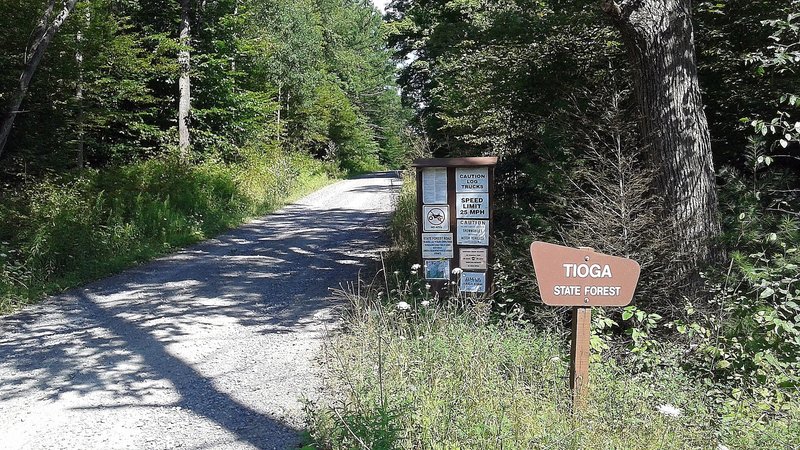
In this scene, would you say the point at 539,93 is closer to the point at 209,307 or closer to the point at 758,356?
the point at 758,356

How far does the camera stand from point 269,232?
1399 centimetres

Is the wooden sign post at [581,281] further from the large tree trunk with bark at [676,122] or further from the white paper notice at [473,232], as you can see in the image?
the white paper notice at [473,232]

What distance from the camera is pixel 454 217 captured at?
6.80 metres

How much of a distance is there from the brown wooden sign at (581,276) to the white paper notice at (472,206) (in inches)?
125

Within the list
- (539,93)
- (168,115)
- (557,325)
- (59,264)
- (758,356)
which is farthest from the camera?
(168,115)

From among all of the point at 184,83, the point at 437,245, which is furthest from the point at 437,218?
the point at 184,83

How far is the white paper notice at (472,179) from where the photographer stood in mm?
6723

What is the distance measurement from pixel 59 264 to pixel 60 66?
6.27 m

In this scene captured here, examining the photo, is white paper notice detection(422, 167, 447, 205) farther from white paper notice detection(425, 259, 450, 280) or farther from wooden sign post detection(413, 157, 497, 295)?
white paper notice detection(425, 259, 450, 280)

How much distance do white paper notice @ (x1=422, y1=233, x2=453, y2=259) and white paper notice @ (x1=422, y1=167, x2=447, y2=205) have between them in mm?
372

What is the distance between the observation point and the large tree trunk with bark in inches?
218

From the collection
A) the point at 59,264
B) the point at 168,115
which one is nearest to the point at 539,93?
the point at 59,264

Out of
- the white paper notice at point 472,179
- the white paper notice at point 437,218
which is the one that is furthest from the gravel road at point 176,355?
→ the white paper notice at point 472,179

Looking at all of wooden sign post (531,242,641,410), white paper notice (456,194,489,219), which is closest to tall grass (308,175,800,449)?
wooden sign post (531,242,641,410)
